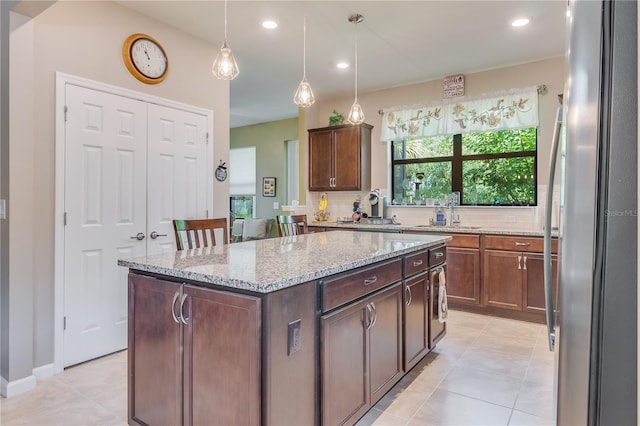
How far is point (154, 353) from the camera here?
171 centimetres

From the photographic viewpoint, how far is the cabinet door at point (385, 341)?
2.01 metres

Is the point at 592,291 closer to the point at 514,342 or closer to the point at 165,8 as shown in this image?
the point at 514,342

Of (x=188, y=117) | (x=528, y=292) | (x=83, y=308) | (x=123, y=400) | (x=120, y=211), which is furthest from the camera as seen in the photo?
(x=528, y=292)

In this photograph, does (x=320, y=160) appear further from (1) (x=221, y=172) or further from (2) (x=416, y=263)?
(2) (x=416, y=263)

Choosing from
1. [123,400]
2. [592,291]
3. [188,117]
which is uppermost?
[188,117]

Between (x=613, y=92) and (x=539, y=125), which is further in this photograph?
(x=539, y=125)

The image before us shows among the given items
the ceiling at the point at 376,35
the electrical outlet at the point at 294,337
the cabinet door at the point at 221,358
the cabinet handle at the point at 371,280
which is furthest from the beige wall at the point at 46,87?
the cabinet handle at the point at 371,280

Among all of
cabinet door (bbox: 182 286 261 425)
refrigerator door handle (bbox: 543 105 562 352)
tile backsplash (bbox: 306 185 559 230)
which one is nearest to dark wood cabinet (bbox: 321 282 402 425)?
cabinet door (bbox: 182 286 261 425)

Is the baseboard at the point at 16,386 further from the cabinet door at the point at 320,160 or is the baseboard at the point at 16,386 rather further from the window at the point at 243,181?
the window at the point at 243,181

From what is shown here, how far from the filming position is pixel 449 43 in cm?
378

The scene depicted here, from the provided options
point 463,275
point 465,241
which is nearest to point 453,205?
point 465,241

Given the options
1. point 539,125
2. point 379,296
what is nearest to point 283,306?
point 379,296

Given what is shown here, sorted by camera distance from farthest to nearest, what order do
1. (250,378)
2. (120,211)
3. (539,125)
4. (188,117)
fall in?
(539,125), (188,117), (120,211), (250,378)

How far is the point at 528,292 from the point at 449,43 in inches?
102
